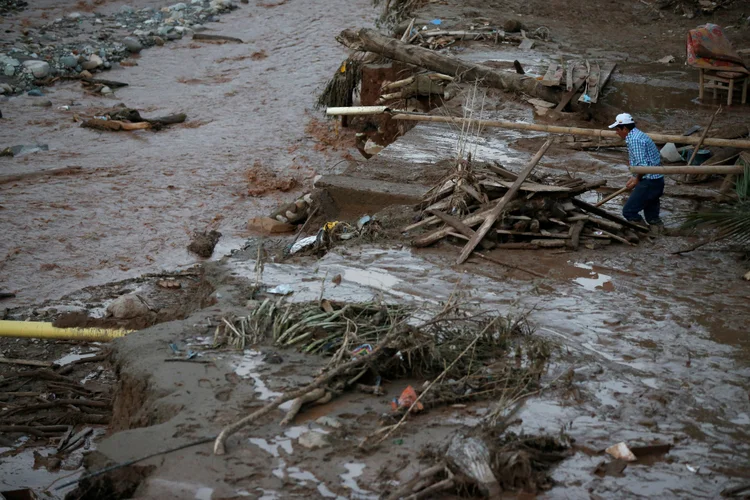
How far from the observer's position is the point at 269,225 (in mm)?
9211

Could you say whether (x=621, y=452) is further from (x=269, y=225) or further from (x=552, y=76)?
(x=552, y=76)

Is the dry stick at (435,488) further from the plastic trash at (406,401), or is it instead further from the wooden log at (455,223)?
the wooden log at (455,223)

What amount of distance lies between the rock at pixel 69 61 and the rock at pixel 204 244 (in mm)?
8279

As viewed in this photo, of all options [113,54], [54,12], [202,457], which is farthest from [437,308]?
[54,12]

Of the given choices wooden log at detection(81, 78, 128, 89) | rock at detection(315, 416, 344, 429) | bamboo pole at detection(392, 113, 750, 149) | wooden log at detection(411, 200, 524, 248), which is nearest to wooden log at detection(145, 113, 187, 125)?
wooden log at detection(81, 78, 128, 89)

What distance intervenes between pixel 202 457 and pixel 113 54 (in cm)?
1417

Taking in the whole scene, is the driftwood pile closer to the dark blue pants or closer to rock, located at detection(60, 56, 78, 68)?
the dark blue pants

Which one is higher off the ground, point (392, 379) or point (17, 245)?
point (392, 379)

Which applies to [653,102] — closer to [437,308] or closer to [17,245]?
[437,308]

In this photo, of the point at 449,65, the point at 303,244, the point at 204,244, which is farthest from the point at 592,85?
the point at 204,244

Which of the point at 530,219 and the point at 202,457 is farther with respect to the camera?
the point at 530,219

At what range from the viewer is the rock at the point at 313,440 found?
14.2 feet

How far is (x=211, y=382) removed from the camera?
4.98 metres

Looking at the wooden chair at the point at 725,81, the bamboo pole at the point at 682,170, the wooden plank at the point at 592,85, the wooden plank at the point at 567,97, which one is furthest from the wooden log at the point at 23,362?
the wooden chair at the point at 725,81
